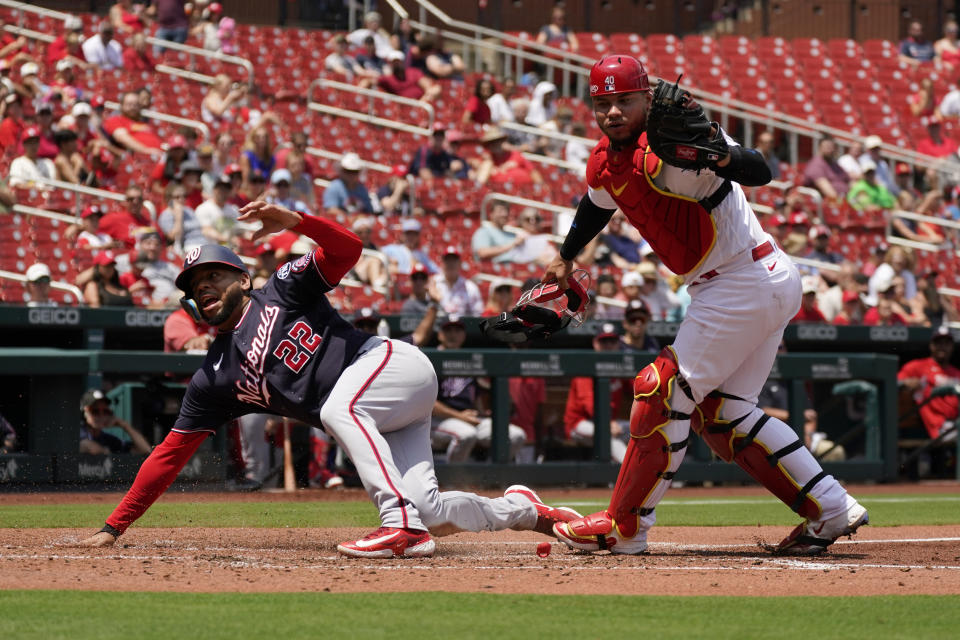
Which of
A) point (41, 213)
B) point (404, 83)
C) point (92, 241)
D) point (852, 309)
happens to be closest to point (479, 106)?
point (404, 83)

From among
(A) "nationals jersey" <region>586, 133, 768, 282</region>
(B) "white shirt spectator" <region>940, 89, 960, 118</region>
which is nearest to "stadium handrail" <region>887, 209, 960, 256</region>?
(B) "white shirt spectator" <region>940, 89, 960, 118</region>

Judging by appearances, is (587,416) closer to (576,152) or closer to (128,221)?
(128,221)

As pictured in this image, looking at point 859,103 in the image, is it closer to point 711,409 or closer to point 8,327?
point 8,327

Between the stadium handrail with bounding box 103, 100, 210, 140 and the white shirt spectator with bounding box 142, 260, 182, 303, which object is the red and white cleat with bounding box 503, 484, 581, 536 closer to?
the white shirt spectator with bounding box 142, 260, 182, 303

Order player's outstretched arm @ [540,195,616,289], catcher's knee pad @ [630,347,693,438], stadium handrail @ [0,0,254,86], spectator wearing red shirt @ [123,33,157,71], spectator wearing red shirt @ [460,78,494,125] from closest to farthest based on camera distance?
catcher's knee pad @ [630,347,693,438] < player's outstretched arm @ [540,195,616,289] < stadium handrail @ [0,0,254,86] < spectator wearing red shirt @ [123,33,157,71] < spectator wearing red shirt @ [460,78,494,125]

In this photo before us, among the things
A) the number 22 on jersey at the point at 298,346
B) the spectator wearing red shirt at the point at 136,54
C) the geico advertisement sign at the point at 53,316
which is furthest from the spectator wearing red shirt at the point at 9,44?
the number 22 on jersey at the point at 298,346

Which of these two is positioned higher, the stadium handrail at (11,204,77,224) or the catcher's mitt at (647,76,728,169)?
the stadium handrail at (11,204,77,224)

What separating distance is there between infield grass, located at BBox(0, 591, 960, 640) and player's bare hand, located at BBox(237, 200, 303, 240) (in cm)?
155

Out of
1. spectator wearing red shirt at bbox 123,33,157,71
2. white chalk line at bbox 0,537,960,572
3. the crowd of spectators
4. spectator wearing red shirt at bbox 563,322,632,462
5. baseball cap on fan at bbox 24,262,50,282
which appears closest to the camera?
white chalk line at bbox 0,537,960,572

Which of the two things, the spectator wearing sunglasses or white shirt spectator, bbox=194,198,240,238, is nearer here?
the spectator wearing sunglasses

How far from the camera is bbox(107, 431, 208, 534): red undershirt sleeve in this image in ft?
18.6

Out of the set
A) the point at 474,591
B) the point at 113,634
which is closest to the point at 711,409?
the point at 474,591

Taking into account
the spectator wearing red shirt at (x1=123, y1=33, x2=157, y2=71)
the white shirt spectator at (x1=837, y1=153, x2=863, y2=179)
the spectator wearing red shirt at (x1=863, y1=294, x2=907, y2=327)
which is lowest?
the spectator wearing red shirt at (x1=863, y1=294, x2=907, y2=327)

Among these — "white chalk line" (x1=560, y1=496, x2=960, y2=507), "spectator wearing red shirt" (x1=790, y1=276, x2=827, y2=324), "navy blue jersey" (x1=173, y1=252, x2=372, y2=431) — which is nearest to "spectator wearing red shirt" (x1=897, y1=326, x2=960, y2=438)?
"spectator wearing red shirt" (x1=790, y1=276, x2=827, y2=324)
